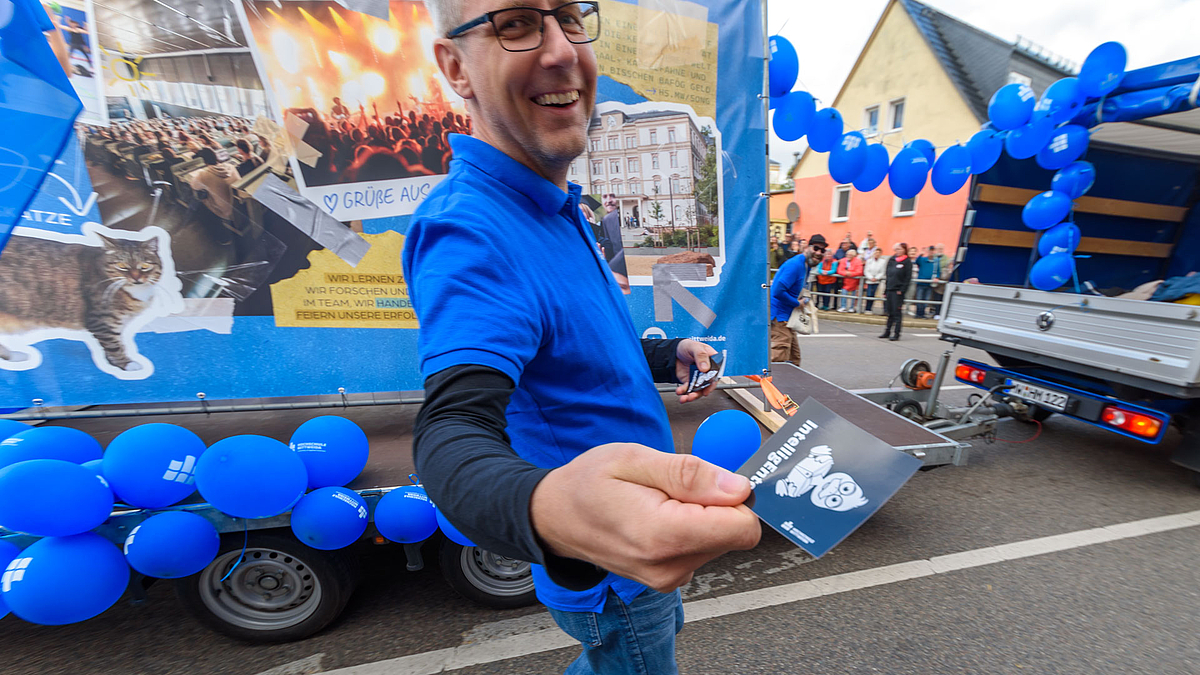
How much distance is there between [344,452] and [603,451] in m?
2.16

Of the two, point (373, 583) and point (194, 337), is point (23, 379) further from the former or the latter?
point (373, 583)

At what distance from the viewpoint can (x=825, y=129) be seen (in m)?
4.20

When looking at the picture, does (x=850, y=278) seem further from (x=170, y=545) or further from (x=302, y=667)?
(x=170, y=545)

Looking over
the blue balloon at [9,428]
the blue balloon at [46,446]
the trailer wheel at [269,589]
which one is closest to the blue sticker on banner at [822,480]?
the trailer wheel at [269,589]

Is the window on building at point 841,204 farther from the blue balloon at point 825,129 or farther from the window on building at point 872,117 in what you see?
the blue balloon at point 825,129

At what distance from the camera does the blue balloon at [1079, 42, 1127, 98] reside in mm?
3924

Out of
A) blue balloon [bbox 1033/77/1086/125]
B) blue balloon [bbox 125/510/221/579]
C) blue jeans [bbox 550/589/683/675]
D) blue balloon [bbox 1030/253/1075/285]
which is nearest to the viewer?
blue jeans [bbox 550/589/683/675]

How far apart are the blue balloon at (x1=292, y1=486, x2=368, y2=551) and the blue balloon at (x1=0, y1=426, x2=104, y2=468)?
0.97 m

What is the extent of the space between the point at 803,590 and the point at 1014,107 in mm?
4764

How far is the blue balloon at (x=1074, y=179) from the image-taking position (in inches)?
177

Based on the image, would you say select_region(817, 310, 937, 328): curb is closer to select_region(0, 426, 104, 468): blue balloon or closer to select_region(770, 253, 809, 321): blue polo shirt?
select_region(770, 253, 809, 321): blue polo shirt

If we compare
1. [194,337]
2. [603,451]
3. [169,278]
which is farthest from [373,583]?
[603,451]

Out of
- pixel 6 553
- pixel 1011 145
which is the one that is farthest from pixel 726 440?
pixel 1011 145

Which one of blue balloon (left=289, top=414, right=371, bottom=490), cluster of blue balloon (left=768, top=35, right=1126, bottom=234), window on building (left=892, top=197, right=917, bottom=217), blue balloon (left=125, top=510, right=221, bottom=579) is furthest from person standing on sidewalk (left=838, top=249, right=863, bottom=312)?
blue balloon (left=125, top=510, right=221, bottom=579)
